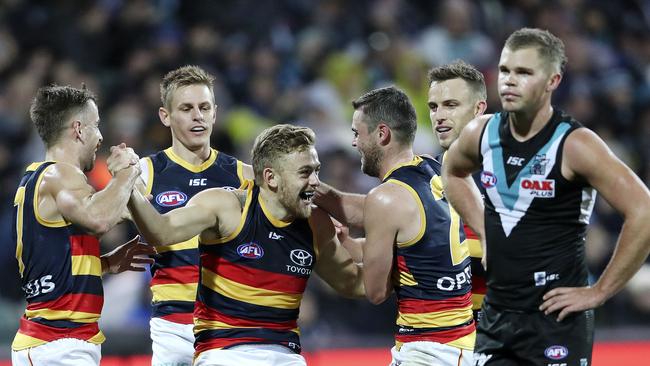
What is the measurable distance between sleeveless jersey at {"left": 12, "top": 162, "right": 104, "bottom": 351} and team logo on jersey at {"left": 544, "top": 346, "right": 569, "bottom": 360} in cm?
250

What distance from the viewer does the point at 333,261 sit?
17.0 ft

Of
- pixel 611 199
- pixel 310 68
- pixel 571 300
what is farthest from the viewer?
pixel 310 68

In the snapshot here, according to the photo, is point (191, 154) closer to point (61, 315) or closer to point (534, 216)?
point (61, 315)

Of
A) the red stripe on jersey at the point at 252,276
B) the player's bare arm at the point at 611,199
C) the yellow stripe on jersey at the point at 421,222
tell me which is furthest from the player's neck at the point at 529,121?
the red stripe on jersey at the point at 252,276

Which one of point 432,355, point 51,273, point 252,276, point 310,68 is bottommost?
point 432,355

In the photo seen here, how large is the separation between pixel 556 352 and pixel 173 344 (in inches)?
99.8

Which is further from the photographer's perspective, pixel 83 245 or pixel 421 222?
pixel 83 245

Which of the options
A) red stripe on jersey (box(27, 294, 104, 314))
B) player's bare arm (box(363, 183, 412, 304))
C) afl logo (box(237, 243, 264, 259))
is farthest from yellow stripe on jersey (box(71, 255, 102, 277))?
player's bare arm (box(363, 183, 412, 304))

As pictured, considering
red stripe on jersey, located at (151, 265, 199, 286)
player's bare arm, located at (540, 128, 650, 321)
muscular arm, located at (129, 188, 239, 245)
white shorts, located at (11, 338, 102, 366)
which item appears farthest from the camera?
red stripe on jersey, located at (151, 265, 199, 286)

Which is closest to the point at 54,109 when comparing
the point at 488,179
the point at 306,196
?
the point at 306,196

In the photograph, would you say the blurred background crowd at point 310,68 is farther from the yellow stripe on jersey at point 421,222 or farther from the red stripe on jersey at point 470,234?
the yellow stripe on jersey at point 421,222

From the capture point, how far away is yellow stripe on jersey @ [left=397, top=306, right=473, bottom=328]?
203 inches

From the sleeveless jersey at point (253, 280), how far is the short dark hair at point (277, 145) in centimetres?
18

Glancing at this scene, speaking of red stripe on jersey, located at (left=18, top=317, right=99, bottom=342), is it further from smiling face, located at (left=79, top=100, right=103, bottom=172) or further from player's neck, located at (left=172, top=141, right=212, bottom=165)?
player's neck, located at (left=172, top=141, right=212, bottom=165)
